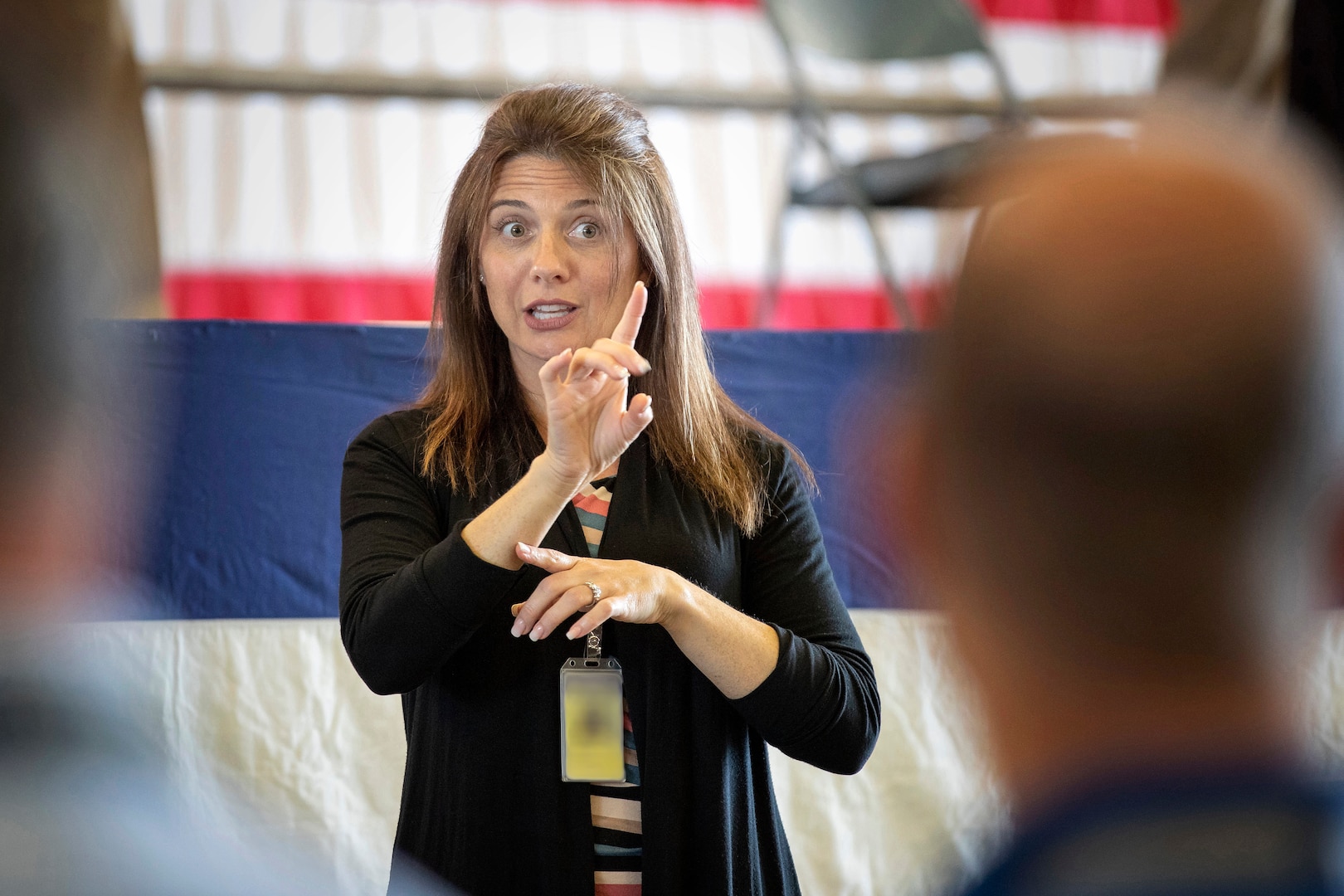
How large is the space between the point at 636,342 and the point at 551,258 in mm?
175

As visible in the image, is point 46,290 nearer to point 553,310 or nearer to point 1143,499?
point 1143,499

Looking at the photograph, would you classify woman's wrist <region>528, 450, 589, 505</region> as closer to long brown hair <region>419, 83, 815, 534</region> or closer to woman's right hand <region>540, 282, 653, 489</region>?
woman's right hand <region>540, 282, 653, 489</region>

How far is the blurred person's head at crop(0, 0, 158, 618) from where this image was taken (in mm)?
462

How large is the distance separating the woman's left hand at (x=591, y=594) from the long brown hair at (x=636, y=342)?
0.20 metres

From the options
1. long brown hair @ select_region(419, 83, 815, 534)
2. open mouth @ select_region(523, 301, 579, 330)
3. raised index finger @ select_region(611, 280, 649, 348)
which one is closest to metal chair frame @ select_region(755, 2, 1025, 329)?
long brown hair @ select_region(419, 83, 815, 534)

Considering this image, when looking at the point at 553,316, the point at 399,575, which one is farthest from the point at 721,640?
the point at 553,316

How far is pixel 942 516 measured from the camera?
0.46 metres

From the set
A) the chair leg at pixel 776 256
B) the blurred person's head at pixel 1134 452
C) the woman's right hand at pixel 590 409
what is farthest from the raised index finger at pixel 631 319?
the chair leg at pixel 776 256

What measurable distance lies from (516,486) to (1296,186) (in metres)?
0.74

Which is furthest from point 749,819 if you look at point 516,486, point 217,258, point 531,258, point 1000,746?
point 217,258

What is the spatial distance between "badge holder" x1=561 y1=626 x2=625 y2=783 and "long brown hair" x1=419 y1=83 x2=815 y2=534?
215 mm

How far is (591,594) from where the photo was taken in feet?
3.52

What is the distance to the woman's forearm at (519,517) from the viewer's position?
1.08 meters

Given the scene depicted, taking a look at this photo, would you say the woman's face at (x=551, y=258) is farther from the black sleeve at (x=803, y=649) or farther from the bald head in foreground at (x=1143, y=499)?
the bald head in foreground at (x=1143, y=499)
